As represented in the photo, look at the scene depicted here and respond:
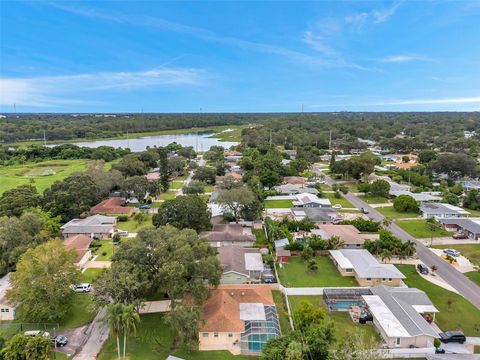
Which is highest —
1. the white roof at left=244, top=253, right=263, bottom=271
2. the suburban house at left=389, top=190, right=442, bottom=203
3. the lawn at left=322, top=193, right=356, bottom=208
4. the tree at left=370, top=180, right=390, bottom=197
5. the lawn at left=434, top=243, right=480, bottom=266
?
the tree at left=370, top=180, right=390, bottom=197

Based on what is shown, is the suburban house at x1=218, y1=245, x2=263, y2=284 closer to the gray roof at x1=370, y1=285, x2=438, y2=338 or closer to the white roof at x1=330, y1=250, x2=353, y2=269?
the white roof at x1=330, y1=250, x2=353, y2=269

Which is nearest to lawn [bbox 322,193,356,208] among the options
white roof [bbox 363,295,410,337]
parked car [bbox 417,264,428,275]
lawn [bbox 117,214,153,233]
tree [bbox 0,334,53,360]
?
parked car [bbox 417,264,428,275]

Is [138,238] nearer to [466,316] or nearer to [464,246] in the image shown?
[466,316]

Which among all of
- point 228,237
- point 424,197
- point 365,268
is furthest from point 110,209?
point 424,197

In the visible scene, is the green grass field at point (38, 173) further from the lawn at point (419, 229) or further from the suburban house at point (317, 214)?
the lawn at point (419, 229)

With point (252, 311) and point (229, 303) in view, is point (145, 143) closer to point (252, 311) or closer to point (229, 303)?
point (229, 303)

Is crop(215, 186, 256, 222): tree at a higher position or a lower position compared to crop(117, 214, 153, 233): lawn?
higher

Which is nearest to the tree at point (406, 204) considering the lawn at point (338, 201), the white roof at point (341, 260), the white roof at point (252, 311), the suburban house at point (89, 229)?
the lawn at point (338, 201)
